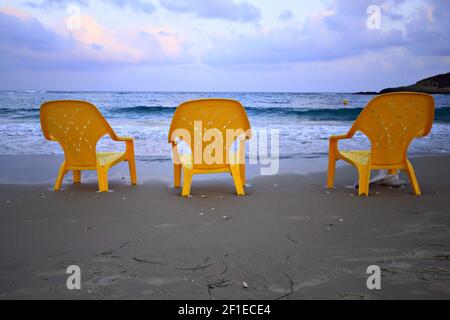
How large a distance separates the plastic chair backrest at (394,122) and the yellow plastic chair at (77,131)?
9.32ft

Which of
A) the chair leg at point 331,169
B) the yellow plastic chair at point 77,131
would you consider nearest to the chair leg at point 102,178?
the yellow plastic chair at point 77,131

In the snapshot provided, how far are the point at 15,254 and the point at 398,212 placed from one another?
3.13m

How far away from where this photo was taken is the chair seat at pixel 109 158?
13.8 ft

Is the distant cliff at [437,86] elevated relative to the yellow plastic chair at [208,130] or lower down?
elevated

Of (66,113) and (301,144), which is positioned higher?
(66,113)

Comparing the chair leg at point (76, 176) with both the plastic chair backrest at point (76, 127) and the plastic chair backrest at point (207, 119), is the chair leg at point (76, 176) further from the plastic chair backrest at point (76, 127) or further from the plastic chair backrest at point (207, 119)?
the plastic chair backrest at point (207, 119)

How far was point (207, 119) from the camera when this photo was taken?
3908 millimetres

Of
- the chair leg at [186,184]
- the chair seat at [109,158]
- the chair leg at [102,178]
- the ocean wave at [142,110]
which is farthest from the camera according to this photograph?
the ocean wave at [142,110]

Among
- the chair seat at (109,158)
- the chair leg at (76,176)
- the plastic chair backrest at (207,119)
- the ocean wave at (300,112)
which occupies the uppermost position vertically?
the plastic chair backrest at (207,119)

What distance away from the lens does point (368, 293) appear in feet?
6.18

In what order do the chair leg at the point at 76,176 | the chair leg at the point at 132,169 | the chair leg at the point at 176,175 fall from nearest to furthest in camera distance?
the chair leg at the point at 176,175
the chair leg at the point at 132,169
the chair leg at the point at 76,176

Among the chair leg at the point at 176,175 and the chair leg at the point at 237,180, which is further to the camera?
the chair leg at the point at 176,175
